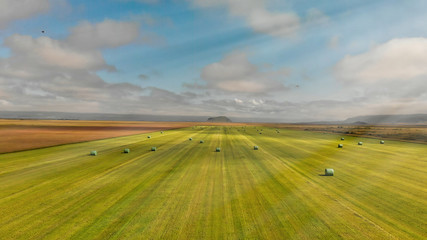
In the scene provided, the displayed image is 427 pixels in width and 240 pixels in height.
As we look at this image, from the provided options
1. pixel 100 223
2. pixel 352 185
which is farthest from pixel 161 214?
pixel 352 185

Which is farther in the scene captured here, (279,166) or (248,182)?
(279,166)

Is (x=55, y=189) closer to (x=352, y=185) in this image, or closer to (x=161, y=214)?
(x=161, y=214)

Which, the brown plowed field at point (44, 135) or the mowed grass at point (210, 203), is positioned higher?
the brown plowed field at point (44, 135)

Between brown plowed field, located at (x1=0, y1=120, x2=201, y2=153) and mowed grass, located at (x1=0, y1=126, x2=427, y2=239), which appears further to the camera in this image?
brown plowed field, located at (x1=0, y1=120, x2=201, y2=153)

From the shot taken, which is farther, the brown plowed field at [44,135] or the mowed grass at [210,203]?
the brown plowed field at [44,135]

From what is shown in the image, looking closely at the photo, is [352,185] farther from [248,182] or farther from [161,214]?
[161,214]

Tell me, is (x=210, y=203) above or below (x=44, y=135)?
below

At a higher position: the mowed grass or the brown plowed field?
the brown plowed field

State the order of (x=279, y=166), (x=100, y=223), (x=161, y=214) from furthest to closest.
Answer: (x=279, y=166) < (x=161, y=214) < (x=100, y=223)

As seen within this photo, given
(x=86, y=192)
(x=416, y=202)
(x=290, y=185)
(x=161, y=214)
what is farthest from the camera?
(x=290, y=185)

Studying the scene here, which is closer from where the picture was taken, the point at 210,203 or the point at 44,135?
the point at 210,203
